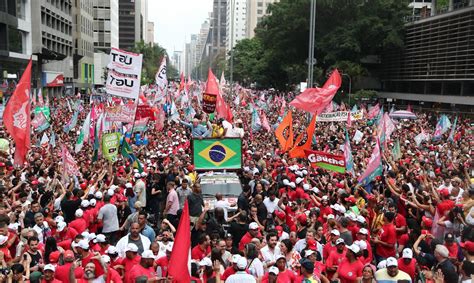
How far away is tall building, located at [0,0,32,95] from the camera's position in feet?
137

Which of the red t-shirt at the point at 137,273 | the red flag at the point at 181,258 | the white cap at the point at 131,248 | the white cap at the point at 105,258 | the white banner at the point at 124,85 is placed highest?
the white banner at the point at 124,85

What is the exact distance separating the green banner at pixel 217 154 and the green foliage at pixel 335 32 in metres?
37.3

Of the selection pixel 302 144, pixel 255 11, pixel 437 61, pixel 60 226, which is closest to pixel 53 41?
pixel 437 61

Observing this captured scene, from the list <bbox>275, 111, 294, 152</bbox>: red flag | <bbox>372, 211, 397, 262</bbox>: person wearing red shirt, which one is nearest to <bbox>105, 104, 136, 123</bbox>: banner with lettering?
<bbox>275, 111, 294, 152</bbox>: red flag

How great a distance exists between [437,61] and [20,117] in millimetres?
39861

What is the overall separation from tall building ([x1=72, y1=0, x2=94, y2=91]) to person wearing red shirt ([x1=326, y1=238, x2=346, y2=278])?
69.1 meters

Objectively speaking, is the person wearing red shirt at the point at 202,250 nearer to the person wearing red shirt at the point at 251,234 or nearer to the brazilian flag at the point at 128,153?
the person wearing red shirt at the point at 251,234

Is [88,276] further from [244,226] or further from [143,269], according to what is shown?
[244,226]

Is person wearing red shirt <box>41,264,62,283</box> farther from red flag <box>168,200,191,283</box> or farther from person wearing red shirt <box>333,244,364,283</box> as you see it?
person wearing red shirt <box>333,244,364,283</box>

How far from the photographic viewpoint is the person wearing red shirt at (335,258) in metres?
7.31

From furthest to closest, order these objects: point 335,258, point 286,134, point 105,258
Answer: point 286,134
point 335,258
point 105,258

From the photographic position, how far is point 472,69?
39.8 m

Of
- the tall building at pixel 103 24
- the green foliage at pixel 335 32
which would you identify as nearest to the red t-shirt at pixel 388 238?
the green foliage at pixel 335 32

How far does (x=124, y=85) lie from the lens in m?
14.7
